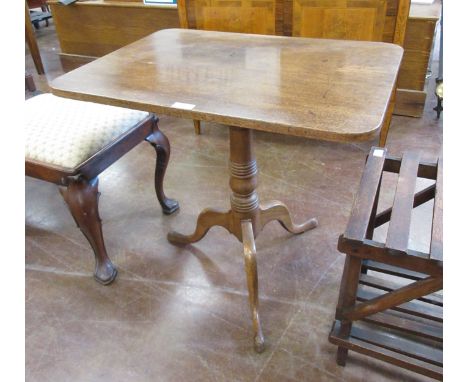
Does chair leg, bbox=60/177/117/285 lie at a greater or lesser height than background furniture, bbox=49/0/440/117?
lesser

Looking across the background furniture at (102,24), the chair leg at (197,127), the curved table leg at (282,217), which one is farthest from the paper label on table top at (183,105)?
the background furniture at (102,24)

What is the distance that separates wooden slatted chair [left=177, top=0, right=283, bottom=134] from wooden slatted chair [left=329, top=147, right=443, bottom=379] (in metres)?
1.10

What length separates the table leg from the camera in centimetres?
122

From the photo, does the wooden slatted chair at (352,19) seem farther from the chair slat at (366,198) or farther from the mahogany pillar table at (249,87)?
the chair slat at (366,198)

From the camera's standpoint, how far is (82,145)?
131cm

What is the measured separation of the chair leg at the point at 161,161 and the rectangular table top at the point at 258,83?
38cm

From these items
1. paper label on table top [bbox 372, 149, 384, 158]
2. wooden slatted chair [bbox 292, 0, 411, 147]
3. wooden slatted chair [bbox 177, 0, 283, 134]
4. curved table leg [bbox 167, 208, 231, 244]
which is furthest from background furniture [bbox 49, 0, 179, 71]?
paper label on table top [bbox 372, 149, 384, 158]

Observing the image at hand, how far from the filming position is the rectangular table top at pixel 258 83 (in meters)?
0.83

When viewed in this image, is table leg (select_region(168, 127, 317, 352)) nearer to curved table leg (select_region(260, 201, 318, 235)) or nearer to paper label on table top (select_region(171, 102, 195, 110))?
curved table leg (select_region(260, 201, 318, 235))

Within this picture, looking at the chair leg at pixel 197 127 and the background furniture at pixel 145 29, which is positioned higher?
the background furniture at pixel 145 29

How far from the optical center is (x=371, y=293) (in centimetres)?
117

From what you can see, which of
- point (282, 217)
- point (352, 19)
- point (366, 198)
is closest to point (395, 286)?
point (366, 198)

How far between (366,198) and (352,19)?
3.78ft

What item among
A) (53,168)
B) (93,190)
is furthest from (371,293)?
(53,168)
